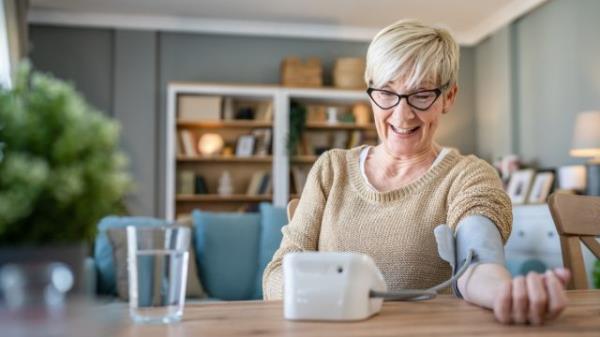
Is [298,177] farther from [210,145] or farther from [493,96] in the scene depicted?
[493,96]

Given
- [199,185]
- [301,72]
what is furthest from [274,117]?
[199,185]

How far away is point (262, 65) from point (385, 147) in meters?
4.95

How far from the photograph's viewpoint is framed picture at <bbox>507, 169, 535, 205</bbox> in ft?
16.0

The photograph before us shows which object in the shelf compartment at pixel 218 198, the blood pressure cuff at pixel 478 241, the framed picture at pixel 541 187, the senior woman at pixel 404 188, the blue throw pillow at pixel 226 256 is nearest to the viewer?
the blood pressure cuff at pixel 478 241

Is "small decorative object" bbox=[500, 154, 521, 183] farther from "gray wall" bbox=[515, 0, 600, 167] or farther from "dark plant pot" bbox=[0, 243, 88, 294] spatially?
"dark plant pot" bbox=[0, 243, 88, 294]

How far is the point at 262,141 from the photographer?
20.0ft

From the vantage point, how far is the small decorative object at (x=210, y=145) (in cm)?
600

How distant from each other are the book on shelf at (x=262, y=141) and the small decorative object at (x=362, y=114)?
0.85 metres

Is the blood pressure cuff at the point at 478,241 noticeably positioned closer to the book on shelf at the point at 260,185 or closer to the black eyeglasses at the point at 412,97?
the black eyeglasses at the point at 412,97

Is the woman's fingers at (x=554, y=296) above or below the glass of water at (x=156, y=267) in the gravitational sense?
below

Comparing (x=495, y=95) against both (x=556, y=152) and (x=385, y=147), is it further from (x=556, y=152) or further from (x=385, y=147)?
(x=385, y=147)

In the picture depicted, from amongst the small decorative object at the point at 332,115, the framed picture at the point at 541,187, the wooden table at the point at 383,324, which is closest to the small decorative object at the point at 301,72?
the small decorative object at the point at 332,115

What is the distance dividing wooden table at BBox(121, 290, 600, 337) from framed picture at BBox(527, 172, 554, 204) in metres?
4.03

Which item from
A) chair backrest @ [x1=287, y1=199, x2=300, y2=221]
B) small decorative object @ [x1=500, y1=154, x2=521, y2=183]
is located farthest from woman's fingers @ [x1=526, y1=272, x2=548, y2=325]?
small decorative object @ [x1=500, y1=154, x2=521, y2=183]
